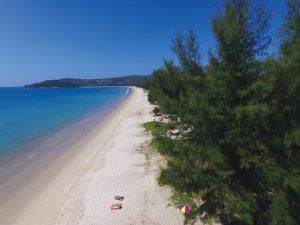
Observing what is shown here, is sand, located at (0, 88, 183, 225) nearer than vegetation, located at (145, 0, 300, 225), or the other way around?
vegetation, located at (145, 0, 300, 225)

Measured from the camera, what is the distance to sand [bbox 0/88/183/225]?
971cm

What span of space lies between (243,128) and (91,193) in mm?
8181

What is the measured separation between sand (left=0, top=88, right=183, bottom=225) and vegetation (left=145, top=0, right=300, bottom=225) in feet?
10.7

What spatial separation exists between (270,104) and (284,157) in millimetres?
1416

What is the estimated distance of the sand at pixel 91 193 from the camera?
9.71m

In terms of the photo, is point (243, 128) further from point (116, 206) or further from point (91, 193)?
point (91, 193)

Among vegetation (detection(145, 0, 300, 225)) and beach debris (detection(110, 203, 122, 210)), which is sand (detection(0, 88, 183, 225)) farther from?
vegetation (detection(145, 0, 300, 225))

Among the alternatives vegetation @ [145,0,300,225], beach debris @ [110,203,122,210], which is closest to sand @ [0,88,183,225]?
beach debris @ [110,203,122,210]

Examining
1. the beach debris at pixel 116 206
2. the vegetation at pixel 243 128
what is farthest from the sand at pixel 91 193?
the vegetation at pixel 243 128

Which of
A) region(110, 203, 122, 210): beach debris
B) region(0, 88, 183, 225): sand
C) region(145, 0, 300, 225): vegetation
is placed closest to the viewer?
region(145, 0, 300, 225): vegetation

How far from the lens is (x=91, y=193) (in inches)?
457

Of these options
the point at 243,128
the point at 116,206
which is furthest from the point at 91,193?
the point at 243,128

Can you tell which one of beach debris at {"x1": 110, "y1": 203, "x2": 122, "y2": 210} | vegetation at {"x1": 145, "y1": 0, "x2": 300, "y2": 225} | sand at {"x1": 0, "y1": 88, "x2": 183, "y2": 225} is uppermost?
vegetation at {"x1": 145, "y1": 0, "x2": 300, "y2": 225}

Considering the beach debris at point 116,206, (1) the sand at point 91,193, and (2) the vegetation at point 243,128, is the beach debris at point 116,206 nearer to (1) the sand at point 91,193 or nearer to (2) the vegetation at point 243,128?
(1) the sand at point 91,193
